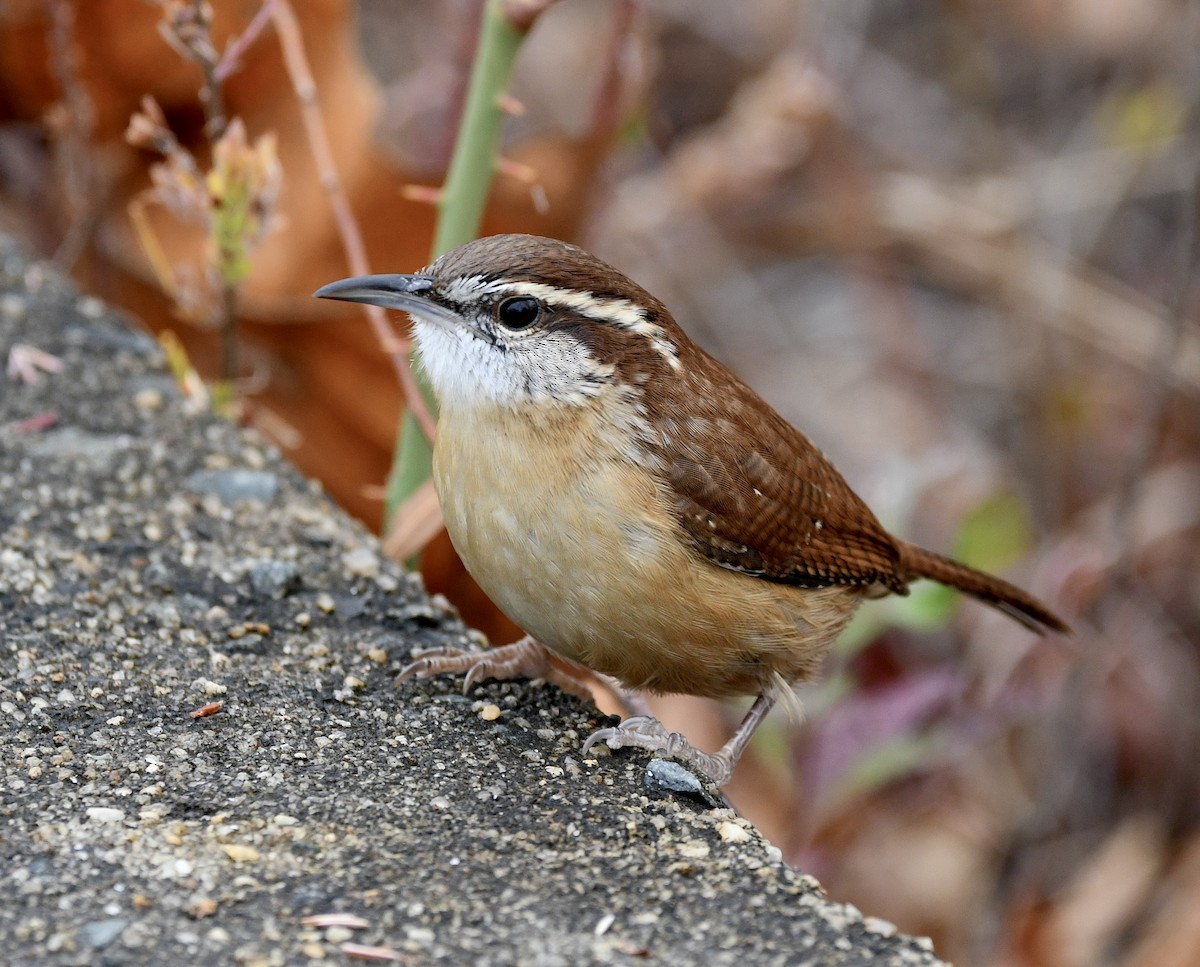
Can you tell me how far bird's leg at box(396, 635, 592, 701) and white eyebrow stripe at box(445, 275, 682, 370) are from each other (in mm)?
661

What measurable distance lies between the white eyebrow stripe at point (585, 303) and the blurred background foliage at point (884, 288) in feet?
1.99

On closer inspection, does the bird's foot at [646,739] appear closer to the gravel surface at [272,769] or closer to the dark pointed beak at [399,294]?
the gravel surface at [272,769]

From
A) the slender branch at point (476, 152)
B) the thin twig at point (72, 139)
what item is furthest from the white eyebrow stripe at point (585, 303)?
the thin twig at point (72, 139)

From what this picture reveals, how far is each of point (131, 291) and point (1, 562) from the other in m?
2.08

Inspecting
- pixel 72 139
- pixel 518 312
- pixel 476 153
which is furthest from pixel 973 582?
pixel 72 139

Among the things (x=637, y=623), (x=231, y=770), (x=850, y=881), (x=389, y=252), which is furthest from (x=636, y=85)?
(x=850, y=881)

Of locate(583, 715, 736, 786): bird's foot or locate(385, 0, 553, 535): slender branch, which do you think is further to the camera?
locate(385, 0, 553, 535): slender branch

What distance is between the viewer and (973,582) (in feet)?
13.1

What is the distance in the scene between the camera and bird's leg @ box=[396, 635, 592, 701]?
3.06m

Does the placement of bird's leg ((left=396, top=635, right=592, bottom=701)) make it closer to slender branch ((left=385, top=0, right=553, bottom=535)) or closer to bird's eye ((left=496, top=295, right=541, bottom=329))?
bird's eye ((left=496, top=295, right=541, bottom=329))

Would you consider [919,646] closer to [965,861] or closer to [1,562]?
[965,861]

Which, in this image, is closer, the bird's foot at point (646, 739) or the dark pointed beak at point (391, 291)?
the bird's foot at point (646, 739)

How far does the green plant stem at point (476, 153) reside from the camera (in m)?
3.67

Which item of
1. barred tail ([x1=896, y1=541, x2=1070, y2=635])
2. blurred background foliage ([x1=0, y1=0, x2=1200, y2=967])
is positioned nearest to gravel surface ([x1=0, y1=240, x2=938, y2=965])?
blurred background foliage ([x1=0, y1=0, x2=1200, y2=967])
